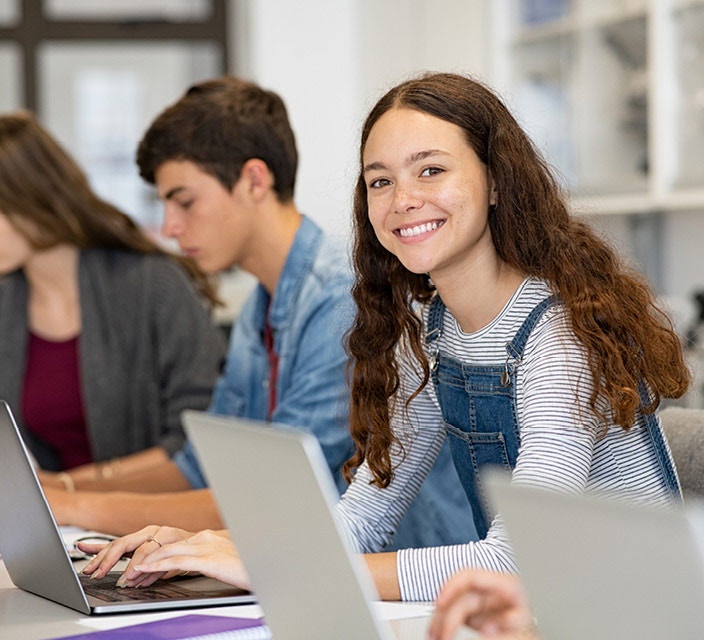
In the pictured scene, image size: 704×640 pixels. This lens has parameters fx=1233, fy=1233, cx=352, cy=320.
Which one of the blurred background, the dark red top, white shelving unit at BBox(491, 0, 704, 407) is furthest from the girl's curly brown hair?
the blurred background

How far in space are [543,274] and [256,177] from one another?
2.59ft

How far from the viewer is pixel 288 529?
936mm

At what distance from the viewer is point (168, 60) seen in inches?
200

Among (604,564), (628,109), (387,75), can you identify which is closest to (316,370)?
(604,564)

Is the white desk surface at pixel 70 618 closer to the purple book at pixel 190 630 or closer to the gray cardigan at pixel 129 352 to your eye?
the purple book at pixel 190 630

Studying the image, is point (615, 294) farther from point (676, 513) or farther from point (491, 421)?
point (676, 513)

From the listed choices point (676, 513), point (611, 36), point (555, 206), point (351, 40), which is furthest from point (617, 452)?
point (351, 40)

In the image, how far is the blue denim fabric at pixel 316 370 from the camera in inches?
74.2

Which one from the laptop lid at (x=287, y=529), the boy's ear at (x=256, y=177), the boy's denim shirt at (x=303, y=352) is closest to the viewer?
the laptop lid at (x=287, y=529)

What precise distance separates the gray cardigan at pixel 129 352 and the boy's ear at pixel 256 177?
2.01 feet

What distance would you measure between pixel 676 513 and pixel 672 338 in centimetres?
80

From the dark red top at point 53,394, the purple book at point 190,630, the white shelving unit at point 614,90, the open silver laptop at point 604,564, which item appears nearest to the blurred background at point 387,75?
the white shelving unit at point 614,90

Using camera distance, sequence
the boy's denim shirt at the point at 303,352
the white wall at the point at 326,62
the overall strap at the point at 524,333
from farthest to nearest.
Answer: the white wall at the point at 326,62, the boy's denim shirt at the point at 303,352, the overall strap at the point at 524,333

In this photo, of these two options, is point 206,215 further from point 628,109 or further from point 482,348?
point 628,109
